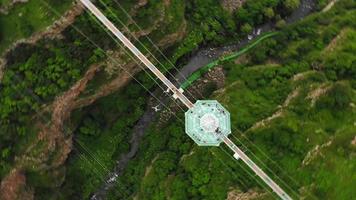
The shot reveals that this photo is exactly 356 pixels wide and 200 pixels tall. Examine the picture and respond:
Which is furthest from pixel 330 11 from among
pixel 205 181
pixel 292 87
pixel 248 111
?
pixel 205 181

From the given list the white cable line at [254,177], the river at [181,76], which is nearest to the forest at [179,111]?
the white cable line at [254,177]

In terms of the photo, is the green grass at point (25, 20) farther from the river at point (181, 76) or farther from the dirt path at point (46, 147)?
the river at point (181, 76)

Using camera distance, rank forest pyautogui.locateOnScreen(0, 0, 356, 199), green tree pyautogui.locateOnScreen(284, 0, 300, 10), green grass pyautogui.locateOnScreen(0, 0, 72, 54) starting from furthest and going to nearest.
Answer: green tree pyautogui.locateOnScreen(284, 0, 300, 10), forest pyautogui.locateOnScreen(0, 0, 356, 199), green grass pyautogui.locateOnScreen(0, 0, 72, 54)

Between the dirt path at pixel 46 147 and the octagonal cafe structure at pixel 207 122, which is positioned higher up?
the dirt path at pixel 46 147

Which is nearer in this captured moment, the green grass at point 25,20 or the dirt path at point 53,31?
the green grass at point 25,20

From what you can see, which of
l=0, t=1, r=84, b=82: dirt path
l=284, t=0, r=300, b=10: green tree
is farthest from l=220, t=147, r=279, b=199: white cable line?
l=284, t=0, r=300, b=10: green tree

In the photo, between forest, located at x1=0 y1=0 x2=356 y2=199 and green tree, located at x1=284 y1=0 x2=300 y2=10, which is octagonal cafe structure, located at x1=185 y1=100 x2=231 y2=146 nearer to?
forest, located at x1=0 y1=0 x2=356 y2=199
